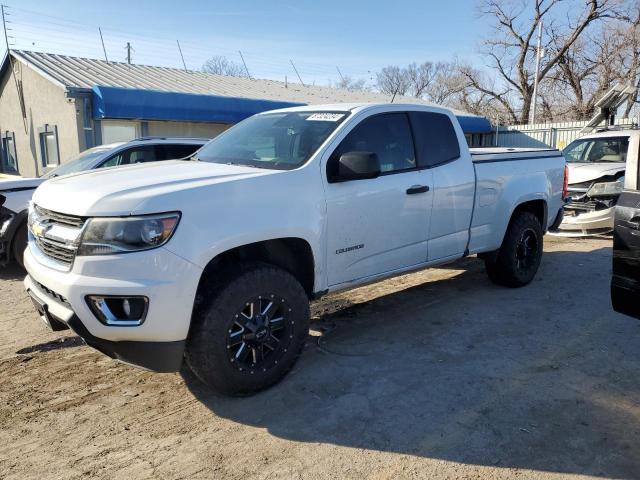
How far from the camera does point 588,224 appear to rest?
9.09 meters

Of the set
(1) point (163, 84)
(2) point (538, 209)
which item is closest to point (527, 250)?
(2) point (538, 209)

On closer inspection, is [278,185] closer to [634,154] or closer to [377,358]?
[377,358]

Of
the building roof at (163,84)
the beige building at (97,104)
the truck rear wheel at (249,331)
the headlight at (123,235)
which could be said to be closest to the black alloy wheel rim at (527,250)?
the truck rear wheel at (249,331)

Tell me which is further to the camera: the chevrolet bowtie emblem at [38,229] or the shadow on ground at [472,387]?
the chevrolet bowtie emblem at [38,229]

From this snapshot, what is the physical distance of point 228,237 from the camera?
3219 mm

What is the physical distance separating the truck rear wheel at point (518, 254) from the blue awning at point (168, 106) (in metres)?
11.5

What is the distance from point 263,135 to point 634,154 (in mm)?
2776

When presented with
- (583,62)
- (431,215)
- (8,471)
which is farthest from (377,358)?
(583,62)

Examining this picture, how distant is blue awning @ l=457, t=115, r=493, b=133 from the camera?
2320 cm

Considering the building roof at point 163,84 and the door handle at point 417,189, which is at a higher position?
the building roof at point 163,84

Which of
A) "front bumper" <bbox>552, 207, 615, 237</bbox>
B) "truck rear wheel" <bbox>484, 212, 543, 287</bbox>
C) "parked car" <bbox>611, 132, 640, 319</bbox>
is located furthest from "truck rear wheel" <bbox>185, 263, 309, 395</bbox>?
"front bumper" <bbox>552, 207, 615, 237</bbox>

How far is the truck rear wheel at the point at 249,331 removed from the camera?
3230 millimetres

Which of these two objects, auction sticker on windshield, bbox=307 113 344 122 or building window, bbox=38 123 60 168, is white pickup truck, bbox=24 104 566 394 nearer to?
auction sticker on windshield, bbox=307 113 344 122

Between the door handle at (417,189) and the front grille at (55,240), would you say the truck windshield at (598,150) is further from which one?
the front grille at (55,240)
